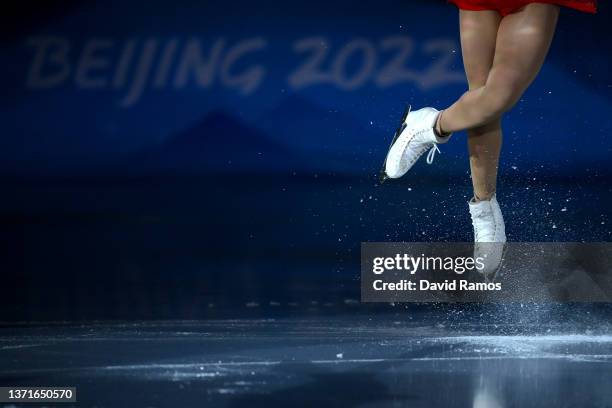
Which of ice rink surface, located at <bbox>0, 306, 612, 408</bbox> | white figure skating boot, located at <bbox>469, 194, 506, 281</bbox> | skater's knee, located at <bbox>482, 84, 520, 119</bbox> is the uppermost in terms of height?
skater's knee, located at <bbox>482, 84, 520, 119</bbox>

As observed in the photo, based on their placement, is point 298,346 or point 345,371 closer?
point 345,371

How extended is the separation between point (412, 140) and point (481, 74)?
1.19 ft

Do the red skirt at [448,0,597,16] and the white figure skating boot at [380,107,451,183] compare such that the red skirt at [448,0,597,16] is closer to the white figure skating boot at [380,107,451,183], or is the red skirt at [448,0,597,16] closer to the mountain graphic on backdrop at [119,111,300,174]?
the white figure skating boot at [380,107,451,183]

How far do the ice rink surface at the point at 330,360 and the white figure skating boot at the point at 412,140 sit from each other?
1.72 feet

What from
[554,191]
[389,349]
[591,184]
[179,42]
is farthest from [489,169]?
[179,42]

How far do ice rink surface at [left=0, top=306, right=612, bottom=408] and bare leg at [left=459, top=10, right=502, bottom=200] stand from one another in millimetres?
491

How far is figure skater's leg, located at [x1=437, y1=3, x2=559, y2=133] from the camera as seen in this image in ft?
9.86

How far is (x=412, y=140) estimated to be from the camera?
135 inches

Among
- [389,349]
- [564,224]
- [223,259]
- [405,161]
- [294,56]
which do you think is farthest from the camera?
[294,56]

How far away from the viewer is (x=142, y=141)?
16.3ft

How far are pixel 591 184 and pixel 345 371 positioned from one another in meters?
1.92

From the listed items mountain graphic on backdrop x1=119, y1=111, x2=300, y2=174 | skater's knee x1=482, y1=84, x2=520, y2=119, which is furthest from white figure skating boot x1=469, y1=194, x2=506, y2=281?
mountain graphic on backdrop x1=119, y1=111, x2=300, y2=174

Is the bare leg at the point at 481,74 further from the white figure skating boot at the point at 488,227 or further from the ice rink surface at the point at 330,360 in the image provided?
the ice rink surface at the point at 330,360

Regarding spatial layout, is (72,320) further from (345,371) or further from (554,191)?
A: (554,191)
